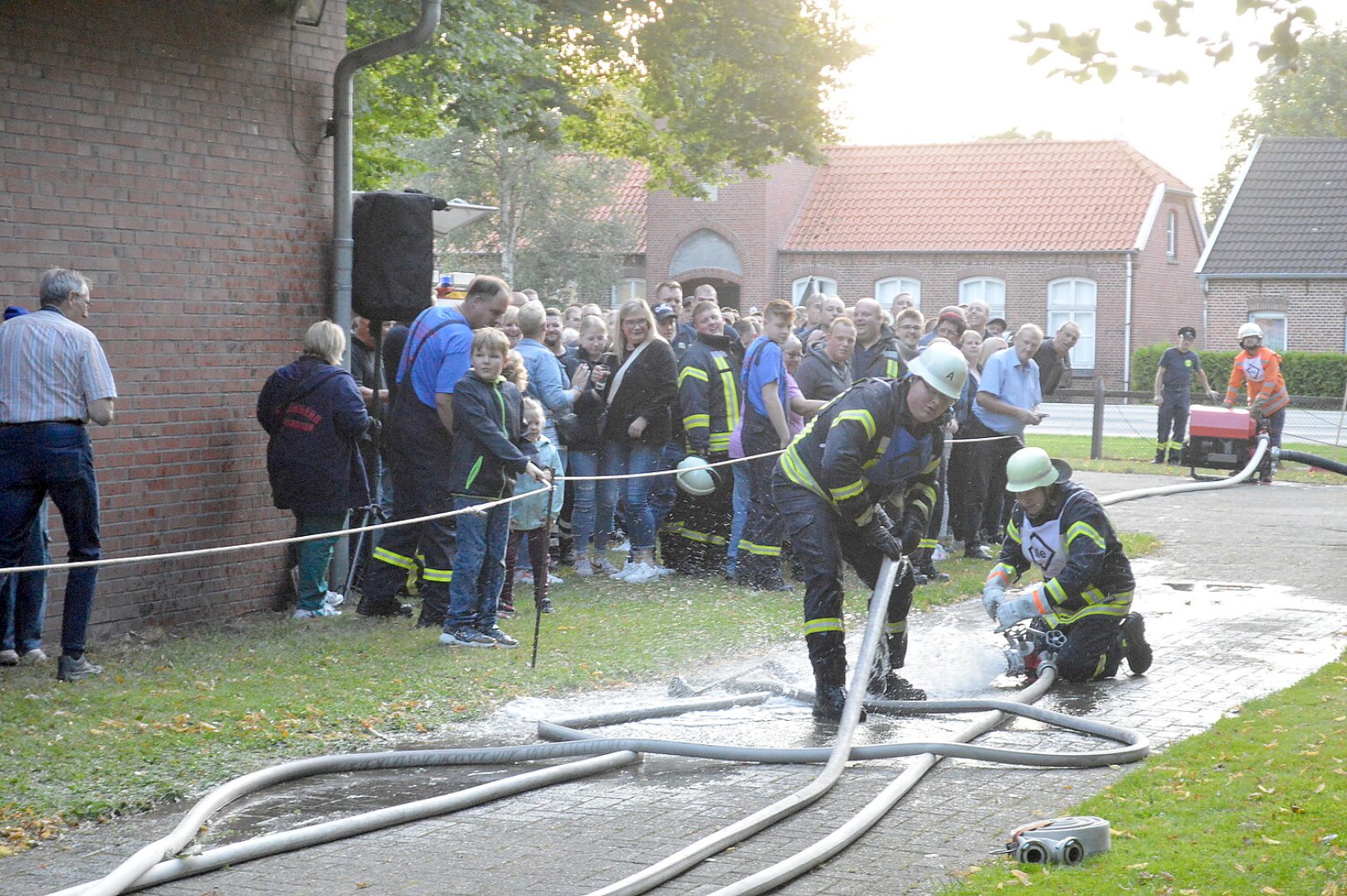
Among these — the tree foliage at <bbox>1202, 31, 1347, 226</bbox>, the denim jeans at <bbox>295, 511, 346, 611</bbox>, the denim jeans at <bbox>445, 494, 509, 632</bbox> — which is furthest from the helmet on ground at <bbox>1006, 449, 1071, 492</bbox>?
the tree foliage at <bbox>1202, 31, 1347, 226</bbox>

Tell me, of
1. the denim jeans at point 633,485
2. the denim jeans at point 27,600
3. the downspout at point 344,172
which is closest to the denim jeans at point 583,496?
the denim jeans at point 633,485

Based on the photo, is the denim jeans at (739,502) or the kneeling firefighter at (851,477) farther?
the denim jeans at (739,502)

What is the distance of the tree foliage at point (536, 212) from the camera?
42.7m

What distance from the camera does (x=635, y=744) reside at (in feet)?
20.9

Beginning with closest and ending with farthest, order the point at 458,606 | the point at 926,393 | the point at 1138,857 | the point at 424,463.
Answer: the point at 1138,857 < the point at 926,393 < the point at 458,606 < the point at 424,463

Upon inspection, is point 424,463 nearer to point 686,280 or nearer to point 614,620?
point 614,620

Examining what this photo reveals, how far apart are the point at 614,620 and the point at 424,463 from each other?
161cm

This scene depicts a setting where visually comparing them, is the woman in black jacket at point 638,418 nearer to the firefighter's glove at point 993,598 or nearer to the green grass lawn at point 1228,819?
the firefighter's glove at point 993,598

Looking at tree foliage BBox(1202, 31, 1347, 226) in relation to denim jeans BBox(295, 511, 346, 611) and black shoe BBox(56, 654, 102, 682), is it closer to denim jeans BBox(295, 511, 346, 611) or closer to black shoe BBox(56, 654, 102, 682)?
denim jeans BBox(295, 511, 346, 611)

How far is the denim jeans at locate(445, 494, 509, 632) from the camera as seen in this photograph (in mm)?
8977

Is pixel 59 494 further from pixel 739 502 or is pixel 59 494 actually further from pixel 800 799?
pixel 739 502

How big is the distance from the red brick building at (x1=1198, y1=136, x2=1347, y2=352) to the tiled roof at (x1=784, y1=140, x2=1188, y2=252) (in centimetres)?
249

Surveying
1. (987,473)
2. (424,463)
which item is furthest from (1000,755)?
(987,473)

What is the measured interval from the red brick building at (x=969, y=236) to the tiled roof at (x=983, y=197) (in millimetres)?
47
